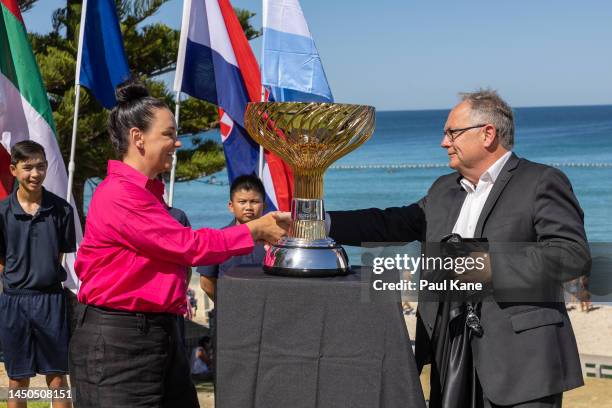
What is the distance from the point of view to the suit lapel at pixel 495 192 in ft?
8.57

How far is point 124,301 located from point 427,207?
104cm

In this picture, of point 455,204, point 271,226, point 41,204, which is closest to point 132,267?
point 271,226

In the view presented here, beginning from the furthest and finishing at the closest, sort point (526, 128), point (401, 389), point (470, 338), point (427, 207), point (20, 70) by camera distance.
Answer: point (526, 128) → point (20, 70) → point (427, 207) → point (470, 338) → point (401, 389)

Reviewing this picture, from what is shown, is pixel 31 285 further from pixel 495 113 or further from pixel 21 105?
pixel 495 113

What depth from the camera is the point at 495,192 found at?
2633 mm

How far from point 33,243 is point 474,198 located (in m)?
2.79

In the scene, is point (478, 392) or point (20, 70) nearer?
point (478, 392)

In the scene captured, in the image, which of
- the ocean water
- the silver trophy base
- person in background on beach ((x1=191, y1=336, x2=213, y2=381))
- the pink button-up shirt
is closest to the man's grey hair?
the silver trophy base

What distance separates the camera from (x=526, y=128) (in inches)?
3465

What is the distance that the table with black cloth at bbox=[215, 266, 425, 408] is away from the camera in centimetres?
228

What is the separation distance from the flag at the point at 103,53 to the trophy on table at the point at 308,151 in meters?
3.71

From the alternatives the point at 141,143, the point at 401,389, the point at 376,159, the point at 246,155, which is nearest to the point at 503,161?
the point at 401,389

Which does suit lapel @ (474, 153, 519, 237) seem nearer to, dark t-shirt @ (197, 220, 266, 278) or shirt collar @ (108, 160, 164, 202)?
shirt collar @ (108, 160, 164, 202)

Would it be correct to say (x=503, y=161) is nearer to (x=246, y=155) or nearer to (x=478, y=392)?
(x=478, y=392)
